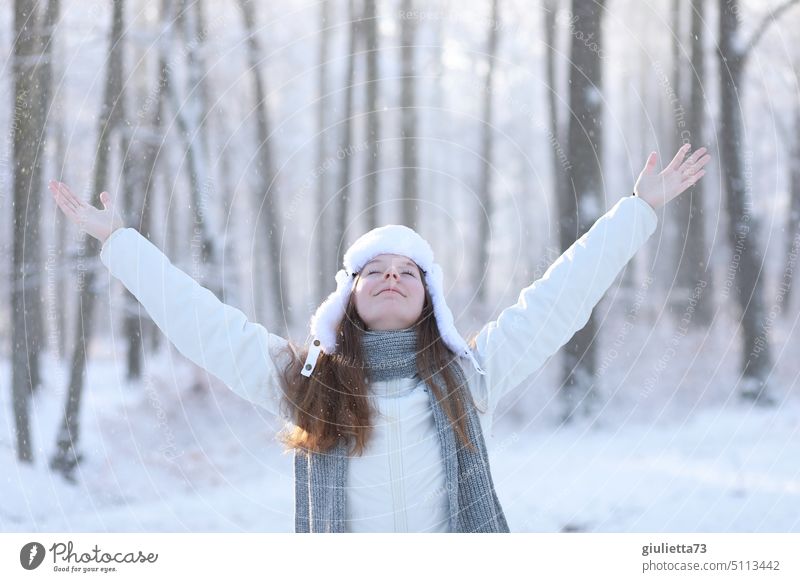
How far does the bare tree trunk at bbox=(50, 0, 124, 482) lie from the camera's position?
20.6 ft

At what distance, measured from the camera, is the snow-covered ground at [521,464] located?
520 centimetres

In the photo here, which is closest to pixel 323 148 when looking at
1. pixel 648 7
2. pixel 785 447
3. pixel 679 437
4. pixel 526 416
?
pixel 648 7

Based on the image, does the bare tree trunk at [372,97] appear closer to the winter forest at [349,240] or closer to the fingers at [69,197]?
the winter forest at [349,240]

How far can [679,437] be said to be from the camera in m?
7.37

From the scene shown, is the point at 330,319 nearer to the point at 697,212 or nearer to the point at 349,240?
the point at 697,212

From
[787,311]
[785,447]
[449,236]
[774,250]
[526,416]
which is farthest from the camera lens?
[449,236]

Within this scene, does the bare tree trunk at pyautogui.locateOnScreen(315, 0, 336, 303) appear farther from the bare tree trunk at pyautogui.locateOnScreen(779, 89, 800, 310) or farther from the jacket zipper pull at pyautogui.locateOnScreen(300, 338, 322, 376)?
the jacket zipper pull at pyautogui.locateOnScreen(300, 338, 322, 376)

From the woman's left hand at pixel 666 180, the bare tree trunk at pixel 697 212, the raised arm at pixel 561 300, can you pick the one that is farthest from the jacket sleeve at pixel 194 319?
the bare tree trunk at pixel 697 212

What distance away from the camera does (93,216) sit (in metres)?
2.86

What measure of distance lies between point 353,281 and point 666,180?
102cm

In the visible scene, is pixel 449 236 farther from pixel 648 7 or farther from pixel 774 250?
pixel 648 7

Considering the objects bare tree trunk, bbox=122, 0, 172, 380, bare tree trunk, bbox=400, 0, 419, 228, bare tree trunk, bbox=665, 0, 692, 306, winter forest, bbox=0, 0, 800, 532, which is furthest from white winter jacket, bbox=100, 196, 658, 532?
bare tree trunk, bbox=400, 0, 419, 228

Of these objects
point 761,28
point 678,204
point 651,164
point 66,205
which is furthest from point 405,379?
point 678,204
